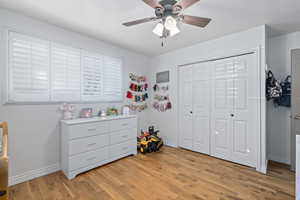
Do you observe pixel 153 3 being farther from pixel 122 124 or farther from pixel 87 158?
pixel 87 158

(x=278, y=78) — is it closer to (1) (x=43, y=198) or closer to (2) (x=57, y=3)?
(2) (x=57, y=3)

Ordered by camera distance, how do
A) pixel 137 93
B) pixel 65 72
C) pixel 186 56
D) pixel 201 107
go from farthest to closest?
pixel 137 93
pixel 186 56
pixel 201 107
pixel 65 72

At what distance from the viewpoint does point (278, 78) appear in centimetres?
265

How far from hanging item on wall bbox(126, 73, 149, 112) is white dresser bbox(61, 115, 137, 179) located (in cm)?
72

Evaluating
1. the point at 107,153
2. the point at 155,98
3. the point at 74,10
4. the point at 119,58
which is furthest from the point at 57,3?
the point at 155,98

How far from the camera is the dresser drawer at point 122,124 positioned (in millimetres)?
2664

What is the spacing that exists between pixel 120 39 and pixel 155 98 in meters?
1.73

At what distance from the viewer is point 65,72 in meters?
2.42

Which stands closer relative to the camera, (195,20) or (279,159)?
(195,20)

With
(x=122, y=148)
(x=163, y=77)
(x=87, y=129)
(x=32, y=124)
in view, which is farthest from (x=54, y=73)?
(x=163, y=77)

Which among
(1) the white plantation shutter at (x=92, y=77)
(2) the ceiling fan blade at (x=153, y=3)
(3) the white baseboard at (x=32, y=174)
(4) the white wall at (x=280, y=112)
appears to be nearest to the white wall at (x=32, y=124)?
(3) the white baseboard at (x=32, y=174)

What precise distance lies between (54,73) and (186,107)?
2686 millimetres

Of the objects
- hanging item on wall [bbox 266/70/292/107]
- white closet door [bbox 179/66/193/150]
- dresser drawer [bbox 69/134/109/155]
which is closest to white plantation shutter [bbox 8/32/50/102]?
dresser drawer [bbox 69/134/109/155]

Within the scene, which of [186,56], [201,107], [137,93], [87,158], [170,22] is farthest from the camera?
[137,93]
